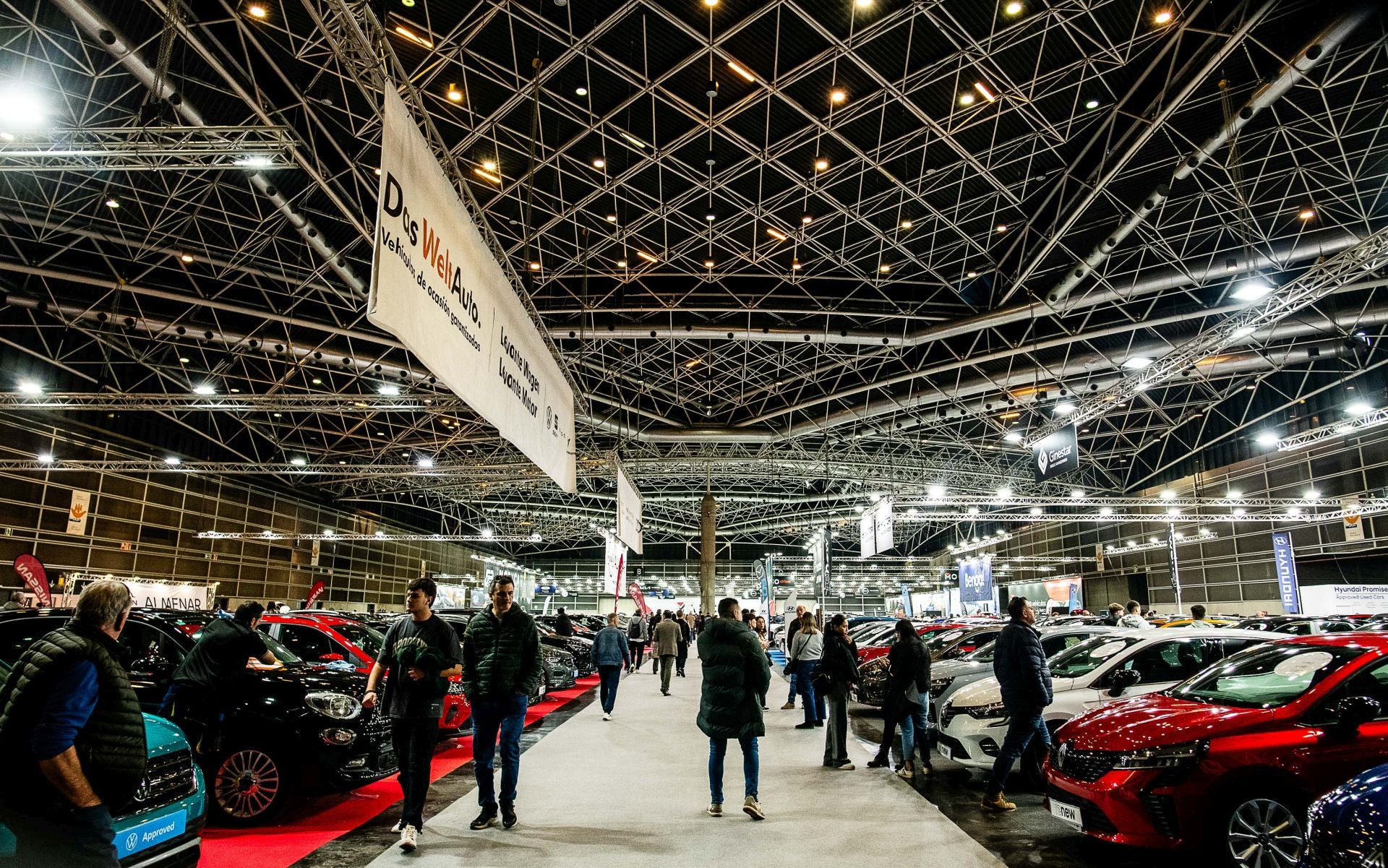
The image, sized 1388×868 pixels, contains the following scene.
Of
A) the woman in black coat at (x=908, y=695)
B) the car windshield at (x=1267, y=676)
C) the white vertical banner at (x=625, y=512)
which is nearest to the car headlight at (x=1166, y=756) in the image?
the car windshield at (x=1267, y=676)

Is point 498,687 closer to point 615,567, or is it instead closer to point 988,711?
point 988,711

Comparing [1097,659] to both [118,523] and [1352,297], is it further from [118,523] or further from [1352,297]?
[118,523]

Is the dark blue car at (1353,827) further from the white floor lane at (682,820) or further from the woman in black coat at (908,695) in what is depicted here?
the woman in black coat at (908,695)

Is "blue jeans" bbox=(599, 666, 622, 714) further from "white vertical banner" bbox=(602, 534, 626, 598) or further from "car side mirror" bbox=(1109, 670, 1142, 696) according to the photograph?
"white vertical banner" bbox=(602, 534, 626, 598)

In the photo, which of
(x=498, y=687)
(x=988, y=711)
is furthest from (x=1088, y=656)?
(x=498, y=687)

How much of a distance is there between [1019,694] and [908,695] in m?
1.62

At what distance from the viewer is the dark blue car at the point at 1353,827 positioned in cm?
285

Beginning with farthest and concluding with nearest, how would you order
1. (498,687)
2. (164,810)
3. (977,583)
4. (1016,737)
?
(977,583) → (1016,737) → (498,687) → (164,810)

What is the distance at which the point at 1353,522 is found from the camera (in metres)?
26.7

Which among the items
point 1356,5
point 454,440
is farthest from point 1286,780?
point 454,440

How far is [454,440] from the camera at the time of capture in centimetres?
3156

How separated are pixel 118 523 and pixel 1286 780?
1309 inches

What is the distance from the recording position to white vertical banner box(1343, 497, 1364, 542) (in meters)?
26.1

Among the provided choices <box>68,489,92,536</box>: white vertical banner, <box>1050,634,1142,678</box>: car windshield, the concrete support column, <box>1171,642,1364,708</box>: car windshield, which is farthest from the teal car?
the concrete support column
